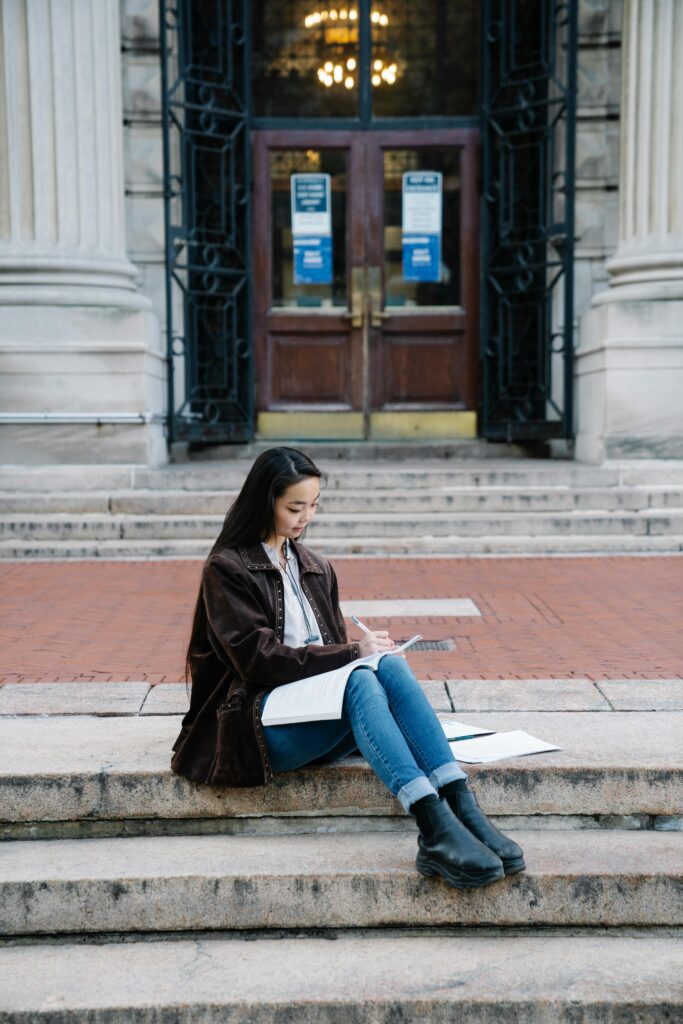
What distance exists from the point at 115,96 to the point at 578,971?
29.7 ft

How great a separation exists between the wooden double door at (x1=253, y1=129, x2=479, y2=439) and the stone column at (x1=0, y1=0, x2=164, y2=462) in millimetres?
2193

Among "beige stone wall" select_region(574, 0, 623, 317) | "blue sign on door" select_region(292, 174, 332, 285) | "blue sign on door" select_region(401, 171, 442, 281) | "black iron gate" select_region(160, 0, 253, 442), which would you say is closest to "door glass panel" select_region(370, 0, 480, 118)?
"blue sign on door" select_region(401, 171, 442, 281)

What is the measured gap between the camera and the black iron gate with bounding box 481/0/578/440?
11.6 m

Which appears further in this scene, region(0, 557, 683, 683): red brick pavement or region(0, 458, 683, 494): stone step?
region(0, 458, 683, 494): stone step

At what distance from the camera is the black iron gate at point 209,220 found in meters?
11.7

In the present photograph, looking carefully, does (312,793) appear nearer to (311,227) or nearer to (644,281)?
(644,281)

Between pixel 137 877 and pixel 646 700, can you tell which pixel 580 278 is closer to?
pixel 646 700

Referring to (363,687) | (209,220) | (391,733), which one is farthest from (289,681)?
(209,220)

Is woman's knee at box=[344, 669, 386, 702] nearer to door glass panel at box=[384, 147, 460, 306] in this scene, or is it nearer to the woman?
the woman

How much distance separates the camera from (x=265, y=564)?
418 cm

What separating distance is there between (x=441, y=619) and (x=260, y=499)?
10.1 ft

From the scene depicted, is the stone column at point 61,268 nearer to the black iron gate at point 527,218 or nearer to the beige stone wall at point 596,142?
Answer: the black iron gate at point 527,218

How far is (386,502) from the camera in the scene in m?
9.95

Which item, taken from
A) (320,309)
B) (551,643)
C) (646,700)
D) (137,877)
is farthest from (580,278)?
(137,877)
